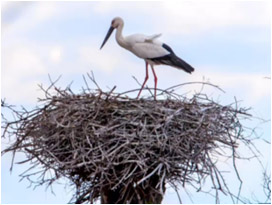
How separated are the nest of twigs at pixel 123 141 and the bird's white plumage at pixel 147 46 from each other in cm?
212

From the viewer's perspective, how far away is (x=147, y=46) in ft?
31.8

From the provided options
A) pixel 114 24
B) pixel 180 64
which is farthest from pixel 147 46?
pixel 114 24

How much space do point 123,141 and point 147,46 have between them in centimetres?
286

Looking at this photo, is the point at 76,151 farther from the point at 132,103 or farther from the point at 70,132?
the point at 132,103

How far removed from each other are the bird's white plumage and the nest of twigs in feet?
6.94

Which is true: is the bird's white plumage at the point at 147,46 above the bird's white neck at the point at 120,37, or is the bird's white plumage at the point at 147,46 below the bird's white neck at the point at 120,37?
below

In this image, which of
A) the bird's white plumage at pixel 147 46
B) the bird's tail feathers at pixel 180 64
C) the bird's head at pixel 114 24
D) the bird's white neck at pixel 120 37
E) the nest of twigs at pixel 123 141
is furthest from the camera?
the bird's head at pixel 114 24

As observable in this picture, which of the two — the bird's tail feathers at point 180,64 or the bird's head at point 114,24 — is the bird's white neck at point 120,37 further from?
the bird's tail feathers at point 180,64

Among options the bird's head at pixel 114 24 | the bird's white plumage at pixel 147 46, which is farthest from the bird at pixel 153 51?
the bird's head at pixel 114 24

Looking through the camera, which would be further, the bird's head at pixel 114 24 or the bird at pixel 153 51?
the bird's head at pixel 114 24

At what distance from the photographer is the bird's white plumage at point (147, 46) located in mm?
9641

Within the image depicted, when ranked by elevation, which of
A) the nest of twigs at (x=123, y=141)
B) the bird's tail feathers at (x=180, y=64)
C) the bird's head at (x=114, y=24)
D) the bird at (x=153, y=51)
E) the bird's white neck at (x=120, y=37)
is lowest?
the nest of twigs at (x=123, y=141)

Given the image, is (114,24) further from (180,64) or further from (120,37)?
(180,64)

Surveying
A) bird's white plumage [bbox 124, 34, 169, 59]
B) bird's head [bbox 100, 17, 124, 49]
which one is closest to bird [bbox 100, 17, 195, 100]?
bird's white plumage [bbox 124, 34, 169, 59]
